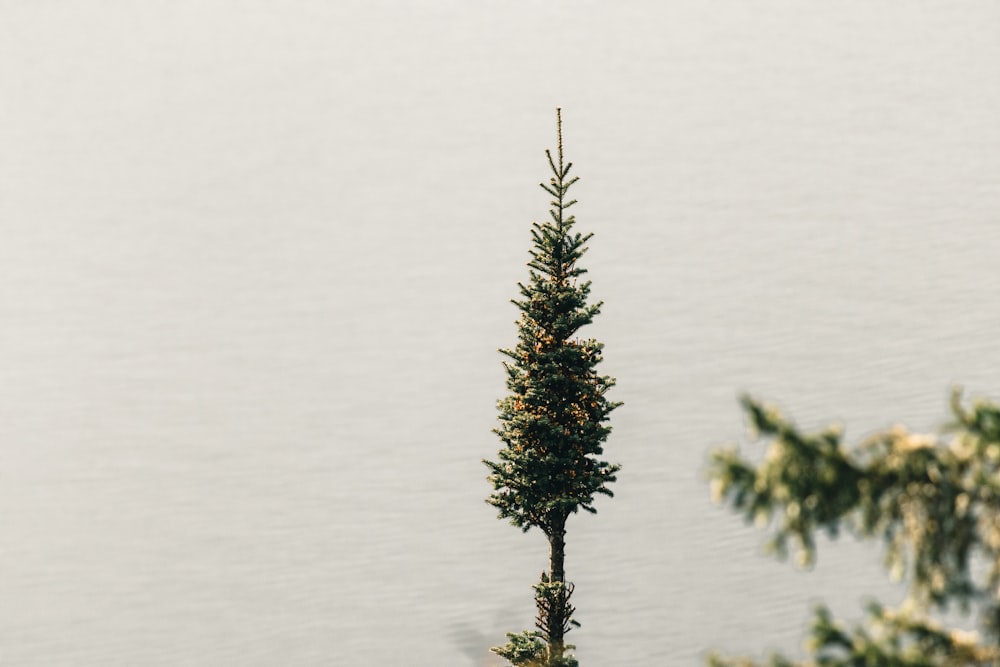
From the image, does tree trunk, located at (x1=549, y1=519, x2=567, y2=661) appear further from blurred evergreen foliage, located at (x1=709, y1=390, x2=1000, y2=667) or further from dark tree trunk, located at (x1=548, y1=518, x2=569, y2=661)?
blurred evergreen foliage, located at (x1=709, y1=390, x2=1000, y2=667)

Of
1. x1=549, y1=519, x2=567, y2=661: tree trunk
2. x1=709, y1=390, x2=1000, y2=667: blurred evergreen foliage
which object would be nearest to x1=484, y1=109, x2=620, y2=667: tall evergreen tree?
x1=549, y1=519, x2=567, y2=661: tree trunk

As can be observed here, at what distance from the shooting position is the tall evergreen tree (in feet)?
53.9

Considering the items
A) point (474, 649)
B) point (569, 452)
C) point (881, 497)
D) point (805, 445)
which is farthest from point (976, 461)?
point (474, 649)

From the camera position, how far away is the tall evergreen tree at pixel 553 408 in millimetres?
16438

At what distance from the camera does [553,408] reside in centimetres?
1656

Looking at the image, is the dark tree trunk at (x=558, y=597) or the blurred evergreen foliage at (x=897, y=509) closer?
the blurred evergreen foliage at (x=897, y=509)

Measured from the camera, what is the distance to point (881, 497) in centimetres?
816

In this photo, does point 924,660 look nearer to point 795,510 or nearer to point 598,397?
point 795,510

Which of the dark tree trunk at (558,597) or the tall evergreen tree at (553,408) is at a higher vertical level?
the tall evergreen tree at (553,408)

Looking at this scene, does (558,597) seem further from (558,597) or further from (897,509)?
(897,509)

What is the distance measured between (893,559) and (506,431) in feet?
29.0

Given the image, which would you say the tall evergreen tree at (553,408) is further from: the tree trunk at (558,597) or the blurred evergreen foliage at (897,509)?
the blurred evergreen foliage at (897,509)

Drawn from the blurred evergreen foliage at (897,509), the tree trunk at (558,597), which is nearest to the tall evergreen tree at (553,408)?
the tree trunk at (558,597)

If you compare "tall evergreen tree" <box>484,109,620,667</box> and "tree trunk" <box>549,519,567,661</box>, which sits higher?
"tall evergreen tree" <box>484,109,620,667</box>
